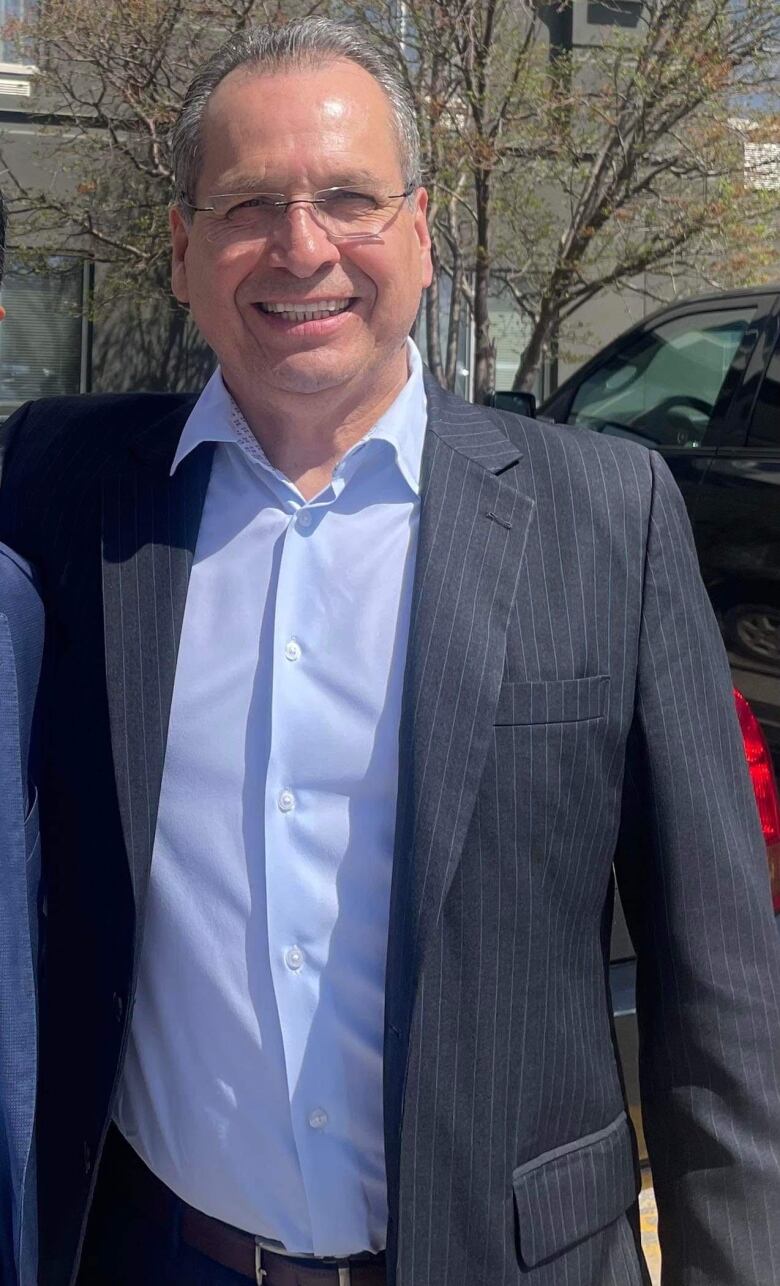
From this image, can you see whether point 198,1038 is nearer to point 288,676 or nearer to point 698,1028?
point 288,676

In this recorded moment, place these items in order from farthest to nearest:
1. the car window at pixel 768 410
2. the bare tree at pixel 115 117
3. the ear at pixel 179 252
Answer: the bare tree at pixel 115 117
the car window at pixel 768 410
the ear at pixel 179 252

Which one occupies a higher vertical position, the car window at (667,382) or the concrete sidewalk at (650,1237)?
the car window at (667,382)

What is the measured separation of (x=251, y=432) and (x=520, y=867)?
2.22ft

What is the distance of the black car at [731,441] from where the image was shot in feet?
16.0

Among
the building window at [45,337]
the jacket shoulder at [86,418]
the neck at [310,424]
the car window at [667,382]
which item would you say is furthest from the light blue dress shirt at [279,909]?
the building window at [45,337]

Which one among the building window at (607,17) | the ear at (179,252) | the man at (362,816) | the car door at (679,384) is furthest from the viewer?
the building window at (607,17)

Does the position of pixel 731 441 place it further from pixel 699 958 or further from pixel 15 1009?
pixel 15 1009

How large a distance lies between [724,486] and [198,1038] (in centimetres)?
383

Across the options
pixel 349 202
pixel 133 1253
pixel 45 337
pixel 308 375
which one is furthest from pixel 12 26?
pixel 133 1253

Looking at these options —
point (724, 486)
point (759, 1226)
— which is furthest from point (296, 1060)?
point (724, 486)

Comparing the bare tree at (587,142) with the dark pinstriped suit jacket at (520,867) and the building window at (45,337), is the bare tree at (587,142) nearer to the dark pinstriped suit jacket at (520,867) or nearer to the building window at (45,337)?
the building window at (45,337)

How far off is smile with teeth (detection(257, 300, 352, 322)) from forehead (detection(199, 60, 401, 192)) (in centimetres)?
15

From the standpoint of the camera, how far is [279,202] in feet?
5.70

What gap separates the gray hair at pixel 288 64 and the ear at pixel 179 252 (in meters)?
0.03
